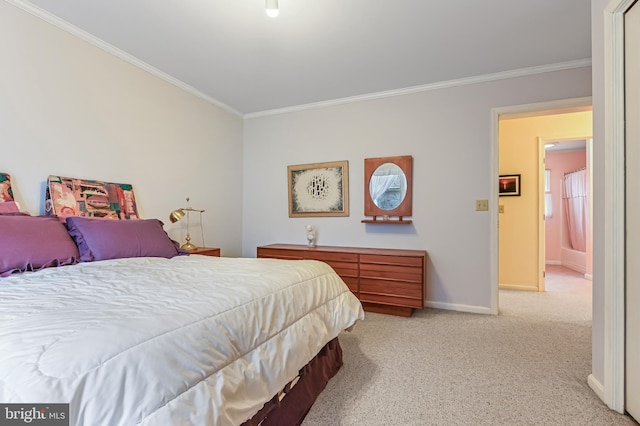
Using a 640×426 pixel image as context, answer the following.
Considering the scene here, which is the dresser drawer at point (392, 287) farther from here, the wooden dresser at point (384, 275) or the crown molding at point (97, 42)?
the crown molding at point (97, 42)

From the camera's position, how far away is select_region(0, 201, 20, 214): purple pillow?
1.80 m

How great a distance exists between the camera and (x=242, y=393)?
966 mm

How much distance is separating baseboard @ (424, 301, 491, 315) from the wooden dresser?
326 millimetres

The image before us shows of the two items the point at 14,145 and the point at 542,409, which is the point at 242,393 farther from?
the point at 14,145

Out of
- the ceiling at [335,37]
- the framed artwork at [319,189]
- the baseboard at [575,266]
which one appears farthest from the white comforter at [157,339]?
the baseboard at [575,266]

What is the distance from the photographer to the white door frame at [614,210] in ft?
4.95

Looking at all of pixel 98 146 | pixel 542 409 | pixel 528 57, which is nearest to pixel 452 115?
pixel 528 57

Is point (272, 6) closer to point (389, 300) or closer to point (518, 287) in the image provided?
point (389, 300)

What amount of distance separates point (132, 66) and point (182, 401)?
3041 millimetres

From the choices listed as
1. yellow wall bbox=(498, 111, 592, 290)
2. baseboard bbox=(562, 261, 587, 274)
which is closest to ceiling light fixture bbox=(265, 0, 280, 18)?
yellow wall bbox=(498, 111, 592, 290)

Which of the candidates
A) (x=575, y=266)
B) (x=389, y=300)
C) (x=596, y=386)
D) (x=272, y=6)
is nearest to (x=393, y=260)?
(x=389, y=300)

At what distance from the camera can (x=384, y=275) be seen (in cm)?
300

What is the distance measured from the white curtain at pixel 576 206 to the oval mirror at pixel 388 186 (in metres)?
3.96

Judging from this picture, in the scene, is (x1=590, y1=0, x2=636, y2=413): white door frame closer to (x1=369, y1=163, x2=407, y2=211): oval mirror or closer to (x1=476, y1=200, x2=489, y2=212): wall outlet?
(x1=476, y1=200, x2=489, y2=212): wall outlet
